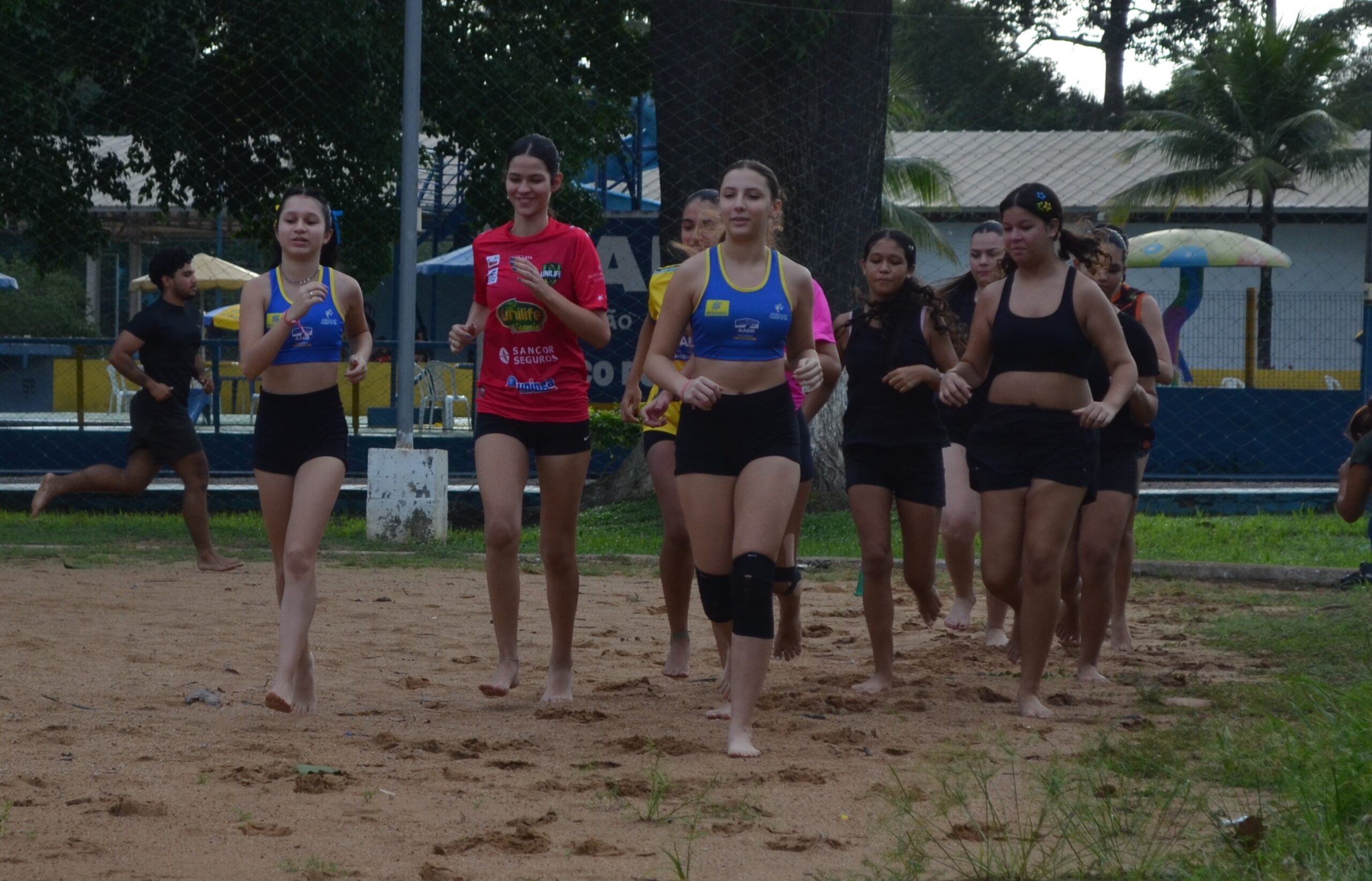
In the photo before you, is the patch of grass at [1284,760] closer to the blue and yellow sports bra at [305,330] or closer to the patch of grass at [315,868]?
the patch of grass at [315,868]

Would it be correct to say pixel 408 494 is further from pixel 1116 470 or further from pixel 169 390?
pixel 1116 470

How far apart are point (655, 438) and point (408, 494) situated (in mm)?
5471

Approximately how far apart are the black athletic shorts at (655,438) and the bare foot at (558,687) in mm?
922

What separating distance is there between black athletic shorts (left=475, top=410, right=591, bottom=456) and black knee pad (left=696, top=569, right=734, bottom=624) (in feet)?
2.66

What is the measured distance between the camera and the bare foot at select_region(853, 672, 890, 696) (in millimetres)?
6152

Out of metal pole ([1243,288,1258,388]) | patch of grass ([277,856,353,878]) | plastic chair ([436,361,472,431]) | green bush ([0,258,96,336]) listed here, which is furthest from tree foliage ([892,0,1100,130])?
patch of grass ([277,856,353,878])

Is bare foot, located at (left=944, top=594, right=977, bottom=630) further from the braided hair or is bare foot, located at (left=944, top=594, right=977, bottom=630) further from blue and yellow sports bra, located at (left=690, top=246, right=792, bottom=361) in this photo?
blue and yellow sports bra, located at (left=690, top=246, right=792, bottom=361)

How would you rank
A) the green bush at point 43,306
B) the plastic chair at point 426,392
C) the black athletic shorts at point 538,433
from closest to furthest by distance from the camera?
the black athletic shorts at point 538,433
the plastic chair at point 426,392
the green bush at point 43,306

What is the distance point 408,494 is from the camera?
1160 cm

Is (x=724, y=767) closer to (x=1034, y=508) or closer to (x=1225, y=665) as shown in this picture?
(x=1034, y=508)

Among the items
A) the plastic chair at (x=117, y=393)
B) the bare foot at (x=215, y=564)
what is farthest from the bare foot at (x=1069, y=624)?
the plastic chair at (x=117, y=393)

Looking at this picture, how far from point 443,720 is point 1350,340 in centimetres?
1484

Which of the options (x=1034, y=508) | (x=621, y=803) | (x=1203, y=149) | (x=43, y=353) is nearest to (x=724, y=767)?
(x=621, y=803)

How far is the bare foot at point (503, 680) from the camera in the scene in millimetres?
5887
